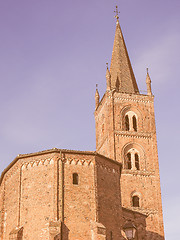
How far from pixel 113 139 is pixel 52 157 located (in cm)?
2129

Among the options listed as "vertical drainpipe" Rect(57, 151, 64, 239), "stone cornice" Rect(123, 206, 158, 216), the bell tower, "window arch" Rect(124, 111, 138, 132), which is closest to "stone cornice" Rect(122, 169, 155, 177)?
the bell tower

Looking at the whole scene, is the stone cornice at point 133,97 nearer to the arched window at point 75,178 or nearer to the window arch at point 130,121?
the window arch at point 130,121

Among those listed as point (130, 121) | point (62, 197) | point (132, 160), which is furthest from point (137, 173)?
point (62, 197)

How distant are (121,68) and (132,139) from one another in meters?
9.61

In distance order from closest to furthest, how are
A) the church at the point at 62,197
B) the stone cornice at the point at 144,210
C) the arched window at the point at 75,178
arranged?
the church at the point at 62,197 < the arched window at the point at 75,178 < the stone cornice at the point at 144,210

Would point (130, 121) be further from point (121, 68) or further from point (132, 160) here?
point (121, 68)

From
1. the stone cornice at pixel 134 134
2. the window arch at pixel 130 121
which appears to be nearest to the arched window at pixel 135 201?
the stone cornice at pixel 134 134

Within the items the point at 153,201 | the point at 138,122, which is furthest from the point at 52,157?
the point at 138,122

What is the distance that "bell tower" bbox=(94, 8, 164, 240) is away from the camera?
135 feet

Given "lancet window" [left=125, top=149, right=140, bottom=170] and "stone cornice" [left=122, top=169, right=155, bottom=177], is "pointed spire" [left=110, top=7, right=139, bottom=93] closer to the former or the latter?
"lancet window" [left=125, top=149, right=140, bottom=170]

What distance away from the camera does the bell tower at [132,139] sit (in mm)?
41000

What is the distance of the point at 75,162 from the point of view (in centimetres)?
2312

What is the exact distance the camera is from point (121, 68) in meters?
50.1

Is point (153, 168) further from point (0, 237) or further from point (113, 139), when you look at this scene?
point (0, 237)
